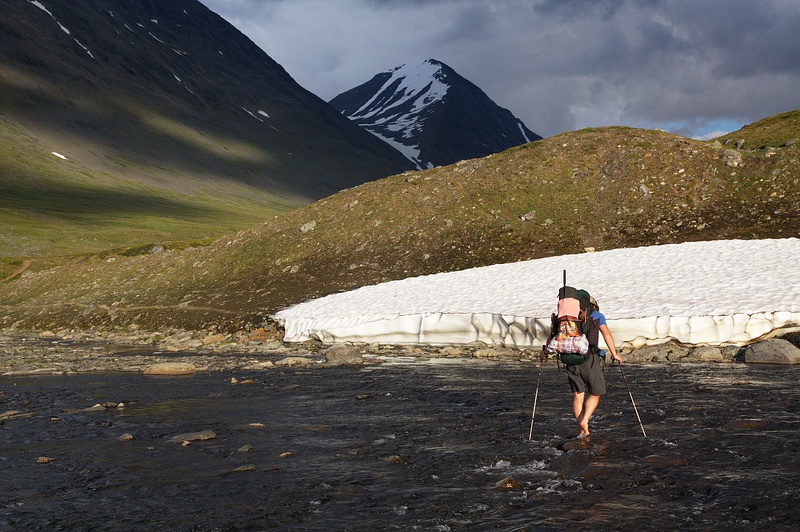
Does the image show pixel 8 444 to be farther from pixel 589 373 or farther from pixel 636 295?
pixel 636 295

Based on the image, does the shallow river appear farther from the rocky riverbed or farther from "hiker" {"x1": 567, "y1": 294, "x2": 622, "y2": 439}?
the rocky riverbed

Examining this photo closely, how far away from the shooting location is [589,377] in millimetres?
13633

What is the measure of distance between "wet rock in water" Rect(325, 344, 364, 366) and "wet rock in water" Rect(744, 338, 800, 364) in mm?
13328

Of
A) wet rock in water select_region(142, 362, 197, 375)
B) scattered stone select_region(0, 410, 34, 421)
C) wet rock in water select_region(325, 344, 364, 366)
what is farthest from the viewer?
wet rock in water select_region(325, 344, 364, 366)

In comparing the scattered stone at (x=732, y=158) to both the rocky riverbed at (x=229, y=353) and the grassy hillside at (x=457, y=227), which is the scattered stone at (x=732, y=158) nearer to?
the grassy hillside at (x=457, y=227)

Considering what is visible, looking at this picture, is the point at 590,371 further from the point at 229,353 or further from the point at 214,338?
the point at 214,338

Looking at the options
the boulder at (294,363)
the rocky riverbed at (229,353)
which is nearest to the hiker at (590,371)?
the rocky riverbed at (229,353)

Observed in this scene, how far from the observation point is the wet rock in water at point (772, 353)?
22172 millimetres

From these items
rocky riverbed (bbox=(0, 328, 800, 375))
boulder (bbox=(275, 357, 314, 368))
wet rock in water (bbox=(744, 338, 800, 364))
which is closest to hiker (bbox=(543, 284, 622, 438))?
rocky riverbed (bbox=(0, 328, 800, 375))

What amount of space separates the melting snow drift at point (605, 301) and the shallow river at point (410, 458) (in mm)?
5177

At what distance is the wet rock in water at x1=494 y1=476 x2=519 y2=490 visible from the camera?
34.8 feet

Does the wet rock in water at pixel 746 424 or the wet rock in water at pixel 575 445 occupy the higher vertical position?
the wet rock in water at pixel 746 424

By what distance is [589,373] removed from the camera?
13641 millimetres

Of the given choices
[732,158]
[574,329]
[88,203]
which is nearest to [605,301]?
[574,329]
